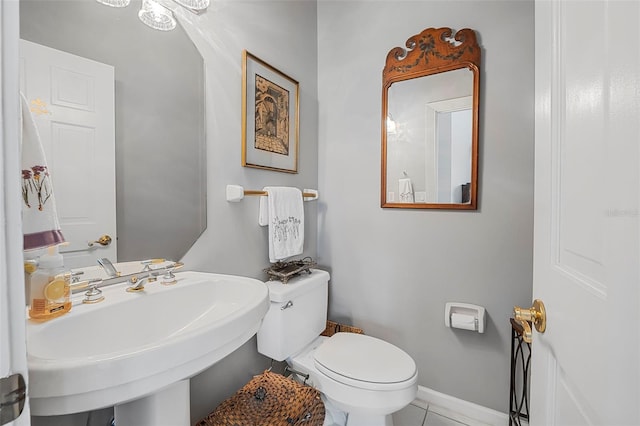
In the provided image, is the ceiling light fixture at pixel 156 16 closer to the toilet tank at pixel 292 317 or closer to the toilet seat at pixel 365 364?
the toilet tank at pixel 292 317

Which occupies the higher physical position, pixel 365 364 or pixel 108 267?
pixel 108 267

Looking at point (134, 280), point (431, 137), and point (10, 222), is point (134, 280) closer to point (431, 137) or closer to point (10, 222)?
point (10, 222)

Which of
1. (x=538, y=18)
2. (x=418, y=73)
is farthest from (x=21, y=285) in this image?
(x=418, y=73)

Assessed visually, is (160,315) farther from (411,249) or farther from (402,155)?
(402,155)

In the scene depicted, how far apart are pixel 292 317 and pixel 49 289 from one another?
3.14ft

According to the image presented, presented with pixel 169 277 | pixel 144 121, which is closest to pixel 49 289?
pixel 169 277

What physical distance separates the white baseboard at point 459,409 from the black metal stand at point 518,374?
0.33 feet

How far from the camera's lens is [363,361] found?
1283 mm

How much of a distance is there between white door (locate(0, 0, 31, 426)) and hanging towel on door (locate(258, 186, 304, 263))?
114cm

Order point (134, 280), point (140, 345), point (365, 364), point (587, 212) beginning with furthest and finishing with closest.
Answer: point (365, 364), point (134, 280), point (140, 345), point (587, 212)

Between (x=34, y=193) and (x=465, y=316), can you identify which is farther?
(x=465, y=316)

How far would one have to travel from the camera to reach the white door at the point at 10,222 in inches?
12.7

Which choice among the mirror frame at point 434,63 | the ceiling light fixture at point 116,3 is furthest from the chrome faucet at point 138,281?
the mirror frame at point 434,63

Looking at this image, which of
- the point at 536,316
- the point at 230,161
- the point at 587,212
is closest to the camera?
the point at 587,212
